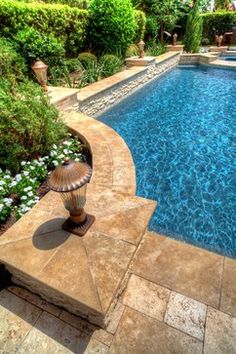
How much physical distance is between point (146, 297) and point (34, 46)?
269 inches

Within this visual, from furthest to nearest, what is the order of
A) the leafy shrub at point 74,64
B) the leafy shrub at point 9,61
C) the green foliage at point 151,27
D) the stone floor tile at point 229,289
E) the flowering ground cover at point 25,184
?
the green foliage at point 151,27, the leafy shrub at point 74,64, the leafy shrub at point 9,61, the flowering ground cover at point 25,184, the stone floor tile at point 229,289

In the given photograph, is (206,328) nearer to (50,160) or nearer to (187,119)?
(50,160)

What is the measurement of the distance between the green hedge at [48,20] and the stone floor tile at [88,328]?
7.32m

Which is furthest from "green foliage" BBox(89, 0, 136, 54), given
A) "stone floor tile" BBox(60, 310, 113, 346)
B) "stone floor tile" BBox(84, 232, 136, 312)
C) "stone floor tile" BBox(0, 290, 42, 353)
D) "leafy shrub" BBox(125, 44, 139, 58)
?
"stone floor tile" BBox(60, 310, 113, 346)

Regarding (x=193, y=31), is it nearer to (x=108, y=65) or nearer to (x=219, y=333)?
(x=108, y=65)

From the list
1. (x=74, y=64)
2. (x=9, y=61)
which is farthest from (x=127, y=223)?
(x=74, y=64)

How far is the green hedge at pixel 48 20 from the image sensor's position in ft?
21.7

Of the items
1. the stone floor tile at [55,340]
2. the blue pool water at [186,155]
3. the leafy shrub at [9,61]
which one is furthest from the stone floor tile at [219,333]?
the leafy shrub at [9,61]

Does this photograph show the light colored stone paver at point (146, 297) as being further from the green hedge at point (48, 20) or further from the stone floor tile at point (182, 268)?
the green hedge at point (48, 20)

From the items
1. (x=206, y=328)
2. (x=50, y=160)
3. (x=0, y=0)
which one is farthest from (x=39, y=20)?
(x=206, y=328)

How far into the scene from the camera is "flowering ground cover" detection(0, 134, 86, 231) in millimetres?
3000

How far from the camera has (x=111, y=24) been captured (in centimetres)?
870

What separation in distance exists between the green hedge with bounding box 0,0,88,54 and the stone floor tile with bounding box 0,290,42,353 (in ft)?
23.0

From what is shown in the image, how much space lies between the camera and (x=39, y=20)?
7395mm
